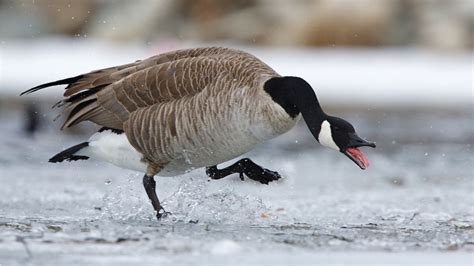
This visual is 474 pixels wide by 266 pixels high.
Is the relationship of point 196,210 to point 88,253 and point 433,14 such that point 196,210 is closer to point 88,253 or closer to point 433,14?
point 88,253

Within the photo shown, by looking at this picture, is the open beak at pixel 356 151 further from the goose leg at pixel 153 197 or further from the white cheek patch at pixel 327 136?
the goose leg at pixel 153 197

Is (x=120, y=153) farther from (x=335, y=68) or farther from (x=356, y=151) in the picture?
(x=335, y=68)

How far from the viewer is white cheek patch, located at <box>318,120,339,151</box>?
6.02 metres

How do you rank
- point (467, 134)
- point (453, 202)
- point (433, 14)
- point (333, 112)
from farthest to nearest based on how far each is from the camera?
point (433, 14) < point (333, 112) < point (467, 134) < point (453, 202)

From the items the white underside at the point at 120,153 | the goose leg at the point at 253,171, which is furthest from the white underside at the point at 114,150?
the goose leg at the point at 253,171

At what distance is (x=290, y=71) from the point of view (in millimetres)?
19531

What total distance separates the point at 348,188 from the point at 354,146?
3.17 meters

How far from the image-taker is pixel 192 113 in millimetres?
6293

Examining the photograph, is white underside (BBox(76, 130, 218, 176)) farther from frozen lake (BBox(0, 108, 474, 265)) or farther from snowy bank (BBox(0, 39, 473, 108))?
Answer: snowy bank (BBox(0, 39, 473, 108))

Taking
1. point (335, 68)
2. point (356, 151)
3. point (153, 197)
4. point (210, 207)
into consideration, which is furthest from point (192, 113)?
point (335, 68)

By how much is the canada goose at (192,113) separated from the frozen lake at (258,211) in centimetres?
39

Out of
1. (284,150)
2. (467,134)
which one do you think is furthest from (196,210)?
(467,134)

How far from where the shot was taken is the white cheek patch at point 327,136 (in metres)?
6.02

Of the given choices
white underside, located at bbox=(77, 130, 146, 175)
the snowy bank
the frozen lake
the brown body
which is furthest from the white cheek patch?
the snowy bank
